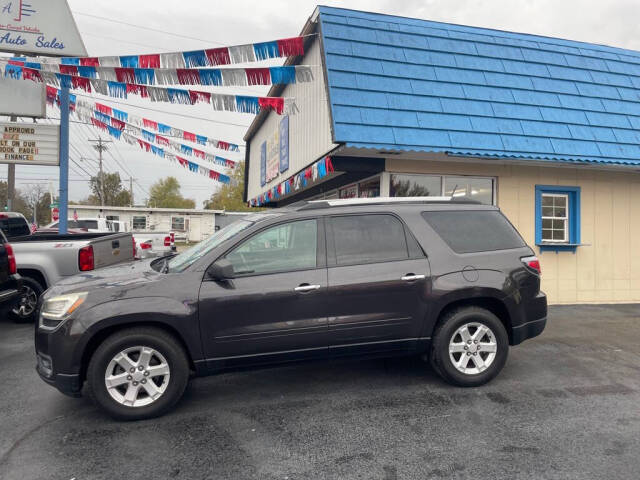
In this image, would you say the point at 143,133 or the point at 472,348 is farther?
the point at 143,133

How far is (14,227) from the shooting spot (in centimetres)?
938

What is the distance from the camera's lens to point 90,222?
22.9 meters

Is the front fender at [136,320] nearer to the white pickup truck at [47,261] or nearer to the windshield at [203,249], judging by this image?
the windshield at [203,249]

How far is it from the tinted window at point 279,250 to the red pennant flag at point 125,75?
17.7 feet

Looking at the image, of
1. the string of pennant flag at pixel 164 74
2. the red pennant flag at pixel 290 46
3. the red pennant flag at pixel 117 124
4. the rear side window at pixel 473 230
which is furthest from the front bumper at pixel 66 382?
the red pennant flag at pixel 117 124

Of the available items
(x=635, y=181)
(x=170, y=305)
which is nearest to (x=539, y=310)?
(x=170, y=305)

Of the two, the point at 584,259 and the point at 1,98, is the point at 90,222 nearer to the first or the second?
the point at 1,98

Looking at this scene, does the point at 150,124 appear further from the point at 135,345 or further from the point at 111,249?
the point at 135,345

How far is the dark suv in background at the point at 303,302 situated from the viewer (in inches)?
138

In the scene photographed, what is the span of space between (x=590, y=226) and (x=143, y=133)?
35.8ft

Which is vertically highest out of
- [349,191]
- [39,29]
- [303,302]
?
[39,29]

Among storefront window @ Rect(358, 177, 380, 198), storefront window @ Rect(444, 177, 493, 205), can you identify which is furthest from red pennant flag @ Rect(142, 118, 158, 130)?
storefront window @ Rect(444, 177, 493, 205)

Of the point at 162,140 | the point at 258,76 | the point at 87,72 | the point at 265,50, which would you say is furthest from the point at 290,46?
the point at 162,140

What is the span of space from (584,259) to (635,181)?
2091 mm
